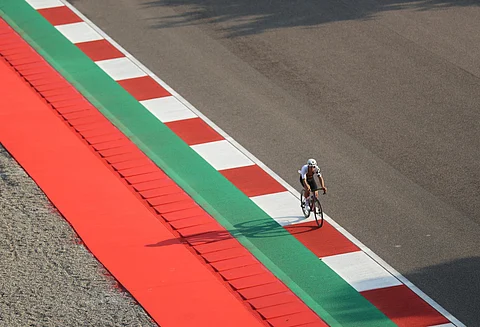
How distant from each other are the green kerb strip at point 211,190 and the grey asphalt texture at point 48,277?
5.84ft

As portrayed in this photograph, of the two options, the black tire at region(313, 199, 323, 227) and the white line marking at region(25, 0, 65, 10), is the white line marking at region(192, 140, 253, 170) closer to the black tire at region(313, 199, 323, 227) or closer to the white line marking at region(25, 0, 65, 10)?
the black tire at region(313, 199, 323, 227)

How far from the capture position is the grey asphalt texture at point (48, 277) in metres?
10.1

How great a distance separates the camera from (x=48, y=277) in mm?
10773

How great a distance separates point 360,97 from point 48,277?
245 inches

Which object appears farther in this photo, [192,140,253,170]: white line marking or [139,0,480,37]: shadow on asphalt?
[139,0,480,37]: shadow on asphalt

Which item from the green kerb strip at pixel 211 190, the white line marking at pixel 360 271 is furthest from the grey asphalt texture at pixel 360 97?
the green kerb strip at pixel 211 190

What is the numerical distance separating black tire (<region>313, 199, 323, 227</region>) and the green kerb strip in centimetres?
41

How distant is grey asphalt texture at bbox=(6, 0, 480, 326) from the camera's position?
1164cm

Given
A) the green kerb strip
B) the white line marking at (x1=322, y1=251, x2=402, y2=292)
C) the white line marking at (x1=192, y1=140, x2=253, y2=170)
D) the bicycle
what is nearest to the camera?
the green kerb strip

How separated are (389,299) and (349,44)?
7.25 metres

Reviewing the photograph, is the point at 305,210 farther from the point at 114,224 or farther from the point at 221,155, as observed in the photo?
the point at 114,224

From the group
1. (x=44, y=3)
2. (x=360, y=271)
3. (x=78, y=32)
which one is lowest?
(x=44, y=3)

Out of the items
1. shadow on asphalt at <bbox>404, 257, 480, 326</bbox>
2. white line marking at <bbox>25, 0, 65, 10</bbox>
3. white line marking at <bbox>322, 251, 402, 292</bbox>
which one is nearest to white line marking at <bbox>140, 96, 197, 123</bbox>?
white line marking at <bbox>322, 251, 402, 292</bbox>

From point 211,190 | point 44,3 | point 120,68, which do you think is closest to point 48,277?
point 211,190
